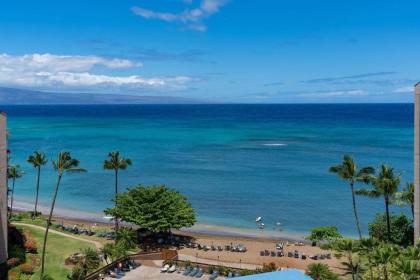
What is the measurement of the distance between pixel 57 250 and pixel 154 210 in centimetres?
1005

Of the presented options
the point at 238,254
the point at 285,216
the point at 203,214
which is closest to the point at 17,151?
the point at 203,214

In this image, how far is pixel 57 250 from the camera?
142 feet

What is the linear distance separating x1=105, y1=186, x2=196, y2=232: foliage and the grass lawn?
5025 millimetres

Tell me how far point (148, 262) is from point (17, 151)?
324 ft

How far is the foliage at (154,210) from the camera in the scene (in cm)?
4666

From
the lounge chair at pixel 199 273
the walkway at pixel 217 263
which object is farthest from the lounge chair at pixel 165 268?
the walkway at pixel 217 263

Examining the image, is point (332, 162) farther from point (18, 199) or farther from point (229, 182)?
point (18, 199)

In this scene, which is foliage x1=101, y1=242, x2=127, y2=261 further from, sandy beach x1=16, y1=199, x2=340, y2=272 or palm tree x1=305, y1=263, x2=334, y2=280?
palm tree x1=305, y1=263, x2=334, y2=280

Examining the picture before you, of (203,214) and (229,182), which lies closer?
(203,214)

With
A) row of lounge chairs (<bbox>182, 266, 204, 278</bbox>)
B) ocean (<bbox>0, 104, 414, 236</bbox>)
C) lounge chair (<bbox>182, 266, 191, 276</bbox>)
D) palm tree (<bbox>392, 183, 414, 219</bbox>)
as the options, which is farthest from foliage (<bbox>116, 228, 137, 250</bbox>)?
palm tree (<bbox>392, 183, 414, 219</bbox>)

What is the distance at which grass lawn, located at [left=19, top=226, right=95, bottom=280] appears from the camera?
38.3 m

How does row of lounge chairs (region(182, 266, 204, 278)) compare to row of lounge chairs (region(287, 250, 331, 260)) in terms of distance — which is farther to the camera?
row of lounge chairs (region(287, 250, 331, 260))

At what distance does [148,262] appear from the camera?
4228 centimetres

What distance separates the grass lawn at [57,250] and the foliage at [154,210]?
5025 millimetres
